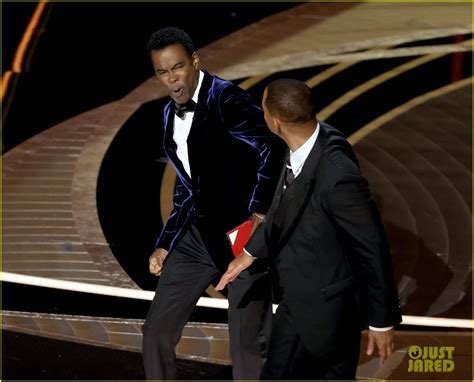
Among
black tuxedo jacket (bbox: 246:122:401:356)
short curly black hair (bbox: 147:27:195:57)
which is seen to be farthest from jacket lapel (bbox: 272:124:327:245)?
short curly black hair (bbox: 147:27:195:57)

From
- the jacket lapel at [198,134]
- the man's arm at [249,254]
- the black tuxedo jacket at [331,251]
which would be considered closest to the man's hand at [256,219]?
the man's arm at [249,254]

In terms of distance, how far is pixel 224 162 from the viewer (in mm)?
5242

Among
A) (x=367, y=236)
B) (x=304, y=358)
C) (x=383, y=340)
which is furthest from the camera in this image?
(x=304, y=358)

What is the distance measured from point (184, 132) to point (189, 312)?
0.87m

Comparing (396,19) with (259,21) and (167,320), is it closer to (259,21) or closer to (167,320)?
(259,21)

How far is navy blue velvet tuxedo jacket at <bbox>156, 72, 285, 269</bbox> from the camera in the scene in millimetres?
5105

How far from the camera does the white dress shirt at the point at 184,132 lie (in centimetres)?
525

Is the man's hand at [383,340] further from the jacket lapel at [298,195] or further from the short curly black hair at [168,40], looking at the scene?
the short curly black hair at [168,40]

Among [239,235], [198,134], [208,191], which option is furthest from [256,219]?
[198,134]

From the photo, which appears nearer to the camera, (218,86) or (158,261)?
(218,86)

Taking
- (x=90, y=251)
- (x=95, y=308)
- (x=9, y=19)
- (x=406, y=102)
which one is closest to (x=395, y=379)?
(x=95, y=308)

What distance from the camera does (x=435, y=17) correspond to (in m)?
13.2

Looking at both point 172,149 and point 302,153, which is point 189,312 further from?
point 302,153

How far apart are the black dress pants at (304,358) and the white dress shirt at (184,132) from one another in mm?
1035
